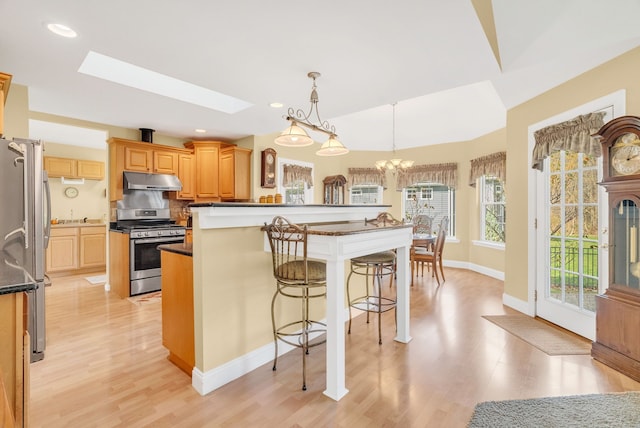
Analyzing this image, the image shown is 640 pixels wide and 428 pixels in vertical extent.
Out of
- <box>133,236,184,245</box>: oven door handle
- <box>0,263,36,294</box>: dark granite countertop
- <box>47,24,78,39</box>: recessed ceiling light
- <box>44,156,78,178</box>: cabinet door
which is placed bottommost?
<box>133,236,184,245</box>: oven door handle

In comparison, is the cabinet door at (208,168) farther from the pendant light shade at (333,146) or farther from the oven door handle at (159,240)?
the pendant light shade at (333,146)

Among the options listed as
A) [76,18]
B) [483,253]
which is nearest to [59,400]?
[76,18]

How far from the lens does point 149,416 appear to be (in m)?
1.80

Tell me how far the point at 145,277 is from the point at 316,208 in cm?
300

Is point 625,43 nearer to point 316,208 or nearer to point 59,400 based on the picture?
point 316,208

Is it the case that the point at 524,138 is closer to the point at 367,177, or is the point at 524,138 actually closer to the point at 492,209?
the point at 492,209

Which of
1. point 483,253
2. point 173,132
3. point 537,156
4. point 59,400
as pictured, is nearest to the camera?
point 59,400

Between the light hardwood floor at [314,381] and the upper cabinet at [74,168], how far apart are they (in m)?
3.95

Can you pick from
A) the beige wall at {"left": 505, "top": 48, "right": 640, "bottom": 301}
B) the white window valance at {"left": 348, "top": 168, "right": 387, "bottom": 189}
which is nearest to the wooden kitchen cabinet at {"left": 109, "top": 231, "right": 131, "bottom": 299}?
the white window valance at {"left": 348, "top": 168, "right": 387, "bottom": 189}

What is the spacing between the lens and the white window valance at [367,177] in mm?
6824

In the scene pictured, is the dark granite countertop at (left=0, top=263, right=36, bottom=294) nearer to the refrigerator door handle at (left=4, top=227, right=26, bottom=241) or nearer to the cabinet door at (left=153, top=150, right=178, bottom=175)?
the refrigerator door handle at (left=4, top=227, right=26, bottom=241)

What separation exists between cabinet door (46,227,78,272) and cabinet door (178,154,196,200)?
7.42 feet

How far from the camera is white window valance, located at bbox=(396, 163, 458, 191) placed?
6094 mm

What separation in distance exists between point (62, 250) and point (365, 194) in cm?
599
